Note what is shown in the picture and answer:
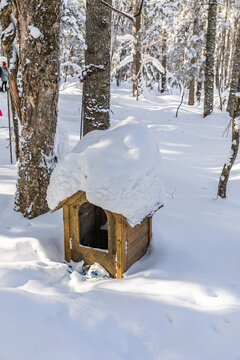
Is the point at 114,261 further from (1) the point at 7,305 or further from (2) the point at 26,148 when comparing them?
(2) the point at 26,148

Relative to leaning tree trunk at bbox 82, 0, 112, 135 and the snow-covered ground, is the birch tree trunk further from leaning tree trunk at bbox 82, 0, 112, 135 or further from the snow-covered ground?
the snow-covered ground

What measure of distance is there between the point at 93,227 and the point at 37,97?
185 centimetres

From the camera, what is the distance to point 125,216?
2.65 metres

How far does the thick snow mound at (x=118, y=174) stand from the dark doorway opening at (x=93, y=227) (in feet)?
2.15

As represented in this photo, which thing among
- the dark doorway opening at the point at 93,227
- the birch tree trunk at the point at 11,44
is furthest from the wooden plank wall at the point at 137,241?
the birch tree trunk at the point at 11,44

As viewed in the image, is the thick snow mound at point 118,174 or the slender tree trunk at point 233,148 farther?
the slender tree trunk at point 233,148

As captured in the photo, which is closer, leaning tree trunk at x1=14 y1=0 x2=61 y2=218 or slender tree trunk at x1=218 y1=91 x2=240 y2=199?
leaning tree trunk at x1=14 y1=0 x2=61 y2=218

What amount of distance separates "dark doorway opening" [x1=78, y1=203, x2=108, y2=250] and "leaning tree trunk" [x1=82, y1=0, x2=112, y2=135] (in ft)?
5.18

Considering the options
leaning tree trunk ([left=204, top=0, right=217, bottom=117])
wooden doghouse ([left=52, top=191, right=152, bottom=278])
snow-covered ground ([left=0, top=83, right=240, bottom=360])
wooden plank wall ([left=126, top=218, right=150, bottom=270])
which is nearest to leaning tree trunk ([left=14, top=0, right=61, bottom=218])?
snow-covered ground ([left=0, top=83, right=240, bottom=360])

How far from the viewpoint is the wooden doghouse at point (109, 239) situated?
9.41 ft

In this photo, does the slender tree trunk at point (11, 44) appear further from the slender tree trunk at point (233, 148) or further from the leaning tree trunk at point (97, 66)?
the slender tree trunk at point (233, 148)

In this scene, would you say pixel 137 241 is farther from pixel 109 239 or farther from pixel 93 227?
pixel 93 227

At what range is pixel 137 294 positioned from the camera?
8.09 ft

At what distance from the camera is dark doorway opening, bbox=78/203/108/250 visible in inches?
141
